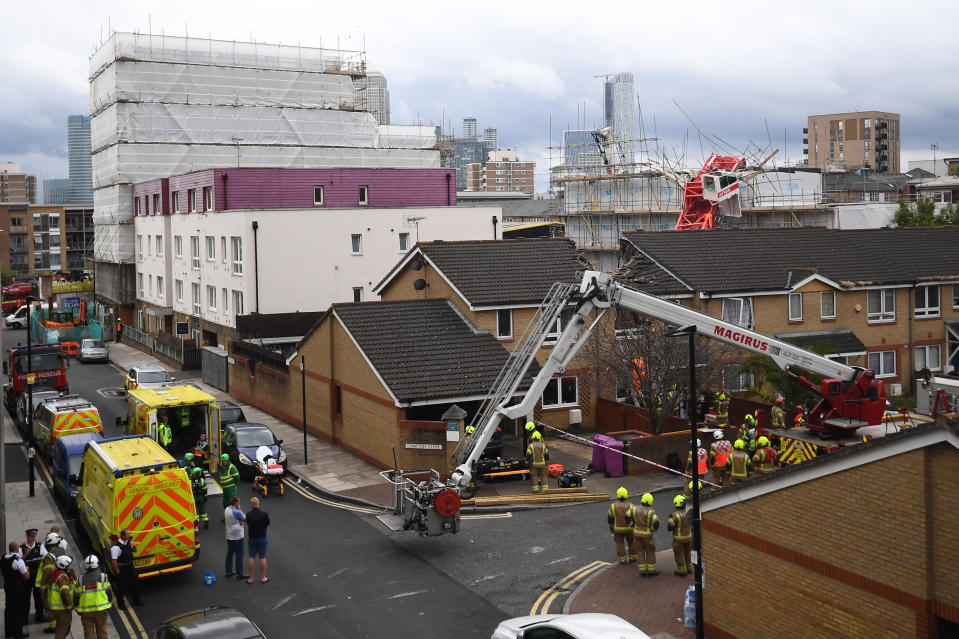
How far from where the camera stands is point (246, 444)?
29.1 m

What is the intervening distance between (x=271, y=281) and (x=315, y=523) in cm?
2595

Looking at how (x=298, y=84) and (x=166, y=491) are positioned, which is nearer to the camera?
(x=166, y=491)

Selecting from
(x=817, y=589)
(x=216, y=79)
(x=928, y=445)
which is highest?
(x=216, y=79)

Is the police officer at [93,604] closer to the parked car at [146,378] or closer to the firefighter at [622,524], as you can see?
the firefighter at [622,524]

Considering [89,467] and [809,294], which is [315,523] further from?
[809,294]

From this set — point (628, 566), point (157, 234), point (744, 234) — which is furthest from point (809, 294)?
point (157, 234)

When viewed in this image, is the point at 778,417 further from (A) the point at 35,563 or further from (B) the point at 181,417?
(A) the point at 35,563

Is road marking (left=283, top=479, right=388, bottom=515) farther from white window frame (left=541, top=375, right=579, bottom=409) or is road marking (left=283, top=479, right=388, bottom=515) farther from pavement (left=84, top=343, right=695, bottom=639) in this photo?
white window frame (left=541, top=375, right=579, bottom=409)

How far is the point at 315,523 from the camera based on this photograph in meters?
24.1

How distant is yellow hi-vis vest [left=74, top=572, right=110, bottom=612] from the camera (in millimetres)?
16188

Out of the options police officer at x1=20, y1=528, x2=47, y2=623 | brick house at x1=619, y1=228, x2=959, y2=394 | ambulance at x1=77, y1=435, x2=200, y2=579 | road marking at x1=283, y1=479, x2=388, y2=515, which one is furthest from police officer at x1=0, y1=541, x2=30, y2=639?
brick house at x1=619, y1=228, x2=959, y2=394

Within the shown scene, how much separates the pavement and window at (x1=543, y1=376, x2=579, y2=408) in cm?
162

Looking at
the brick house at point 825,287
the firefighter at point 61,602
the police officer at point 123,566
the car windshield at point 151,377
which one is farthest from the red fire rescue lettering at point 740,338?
the car windshield at point 151,377

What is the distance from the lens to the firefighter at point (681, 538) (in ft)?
63.5
